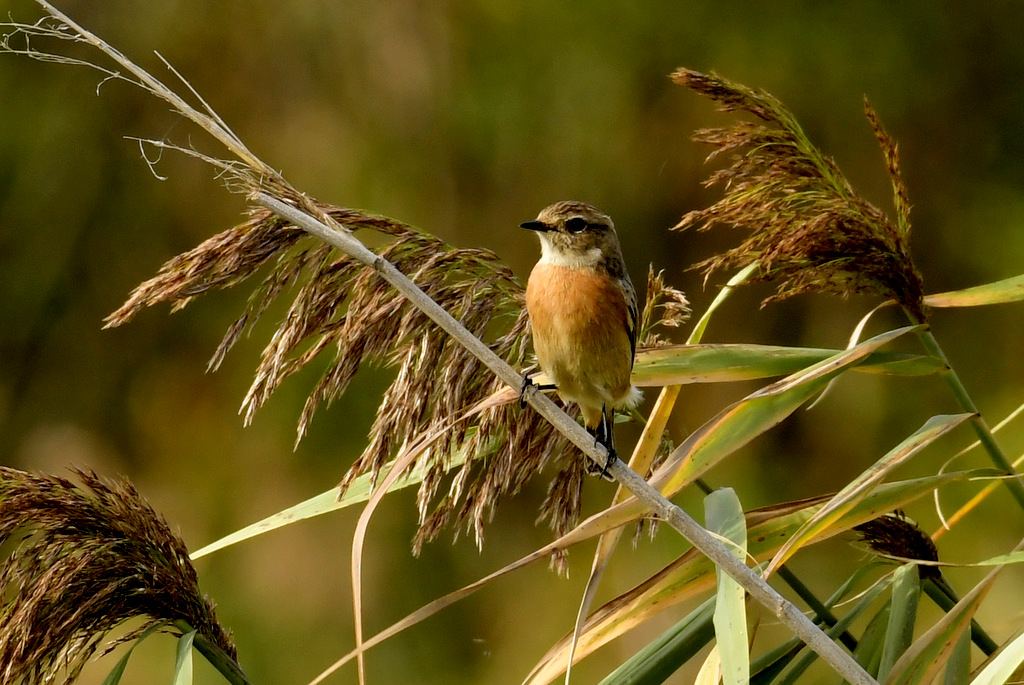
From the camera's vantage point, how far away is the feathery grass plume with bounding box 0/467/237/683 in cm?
149

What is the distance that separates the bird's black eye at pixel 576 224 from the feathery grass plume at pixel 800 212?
0.55 metres

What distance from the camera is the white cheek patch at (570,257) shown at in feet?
7.57

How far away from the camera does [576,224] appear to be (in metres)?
2.35

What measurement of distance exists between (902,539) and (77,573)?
1202 millimetres

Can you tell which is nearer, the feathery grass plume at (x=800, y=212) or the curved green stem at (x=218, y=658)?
the curved green stem at (x=218, y=658)

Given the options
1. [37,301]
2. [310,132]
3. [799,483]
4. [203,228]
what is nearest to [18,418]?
[37,301]

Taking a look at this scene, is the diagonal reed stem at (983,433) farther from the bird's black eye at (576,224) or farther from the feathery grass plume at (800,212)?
the bird's black eye at (576,224)

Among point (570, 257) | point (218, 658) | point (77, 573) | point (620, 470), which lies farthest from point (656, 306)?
point (77, 573)

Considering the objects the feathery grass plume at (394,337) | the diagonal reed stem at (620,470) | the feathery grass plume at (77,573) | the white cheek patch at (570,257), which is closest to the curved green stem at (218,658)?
the feathery grass plume at (77,573)

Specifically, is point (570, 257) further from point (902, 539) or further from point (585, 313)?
point (902, 539)

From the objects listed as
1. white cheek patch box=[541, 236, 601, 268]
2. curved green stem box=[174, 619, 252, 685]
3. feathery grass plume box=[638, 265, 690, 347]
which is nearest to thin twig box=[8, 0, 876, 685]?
feathery grass plume box=[638, 265, 690, 347]

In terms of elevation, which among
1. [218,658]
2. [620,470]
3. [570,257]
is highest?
[570,257]

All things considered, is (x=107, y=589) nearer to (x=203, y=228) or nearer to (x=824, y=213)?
(x=824, y=213)

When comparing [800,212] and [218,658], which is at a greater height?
[800,212]
